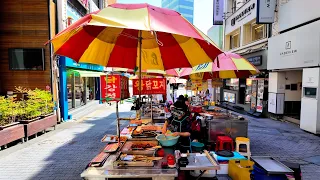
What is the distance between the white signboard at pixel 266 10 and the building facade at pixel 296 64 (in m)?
0.42

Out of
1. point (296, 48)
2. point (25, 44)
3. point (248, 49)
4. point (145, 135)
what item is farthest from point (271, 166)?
point (248, 49)

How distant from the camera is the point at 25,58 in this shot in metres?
10.1

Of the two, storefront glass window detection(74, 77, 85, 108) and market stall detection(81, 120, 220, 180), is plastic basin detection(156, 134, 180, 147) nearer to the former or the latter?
market stall detection(81, 120, 220, 180)

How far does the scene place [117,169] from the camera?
2617mm

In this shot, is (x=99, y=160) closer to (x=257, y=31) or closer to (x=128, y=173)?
(x=128, y=173)

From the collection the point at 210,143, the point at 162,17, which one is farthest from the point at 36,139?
the point at 162,17

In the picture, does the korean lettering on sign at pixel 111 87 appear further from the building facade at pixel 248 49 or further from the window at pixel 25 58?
the building facade at pixel 248 49

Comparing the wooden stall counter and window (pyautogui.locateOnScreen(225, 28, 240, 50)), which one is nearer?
the wooden stall counter

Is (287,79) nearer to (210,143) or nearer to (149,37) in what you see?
(210,143)

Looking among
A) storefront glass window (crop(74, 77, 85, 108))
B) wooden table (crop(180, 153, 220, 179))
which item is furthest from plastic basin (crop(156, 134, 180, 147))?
storefront glass window (crop(74, 77, 85, 108))

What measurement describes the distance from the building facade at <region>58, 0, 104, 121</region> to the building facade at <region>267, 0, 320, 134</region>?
9783 millimetres

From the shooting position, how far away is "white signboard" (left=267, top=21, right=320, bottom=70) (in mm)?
8525

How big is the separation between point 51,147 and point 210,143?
5.42m

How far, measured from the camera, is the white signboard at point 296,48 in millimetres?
8525
